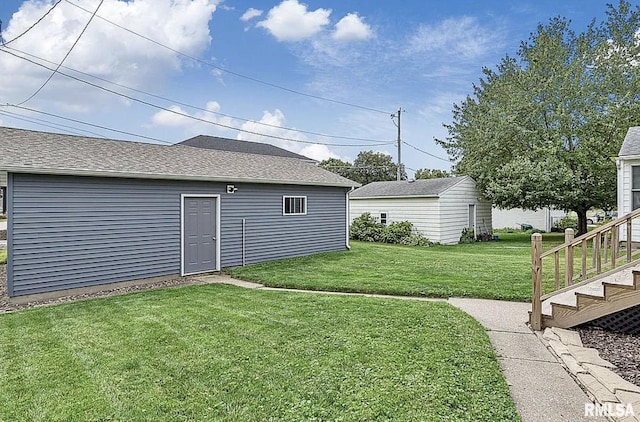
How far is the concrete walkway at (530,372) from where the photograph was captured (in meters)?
2.92

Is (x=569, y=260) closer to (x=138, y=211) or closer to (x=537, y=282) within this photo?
(x=537, y=282)

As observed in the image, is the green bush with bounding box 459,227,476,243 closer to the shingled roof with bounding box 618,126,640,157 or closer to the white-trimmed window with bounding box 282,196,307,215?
the shingled roof with bounding box 618,126,640,157

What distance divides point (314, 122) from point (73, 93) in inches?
562

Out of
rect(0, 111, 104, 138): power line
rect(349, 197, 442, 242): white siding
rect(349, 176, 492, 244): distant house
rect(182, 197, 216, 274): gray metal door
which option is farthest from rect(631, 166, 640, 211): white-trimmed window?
rect(0, 111, 104, 138): power line

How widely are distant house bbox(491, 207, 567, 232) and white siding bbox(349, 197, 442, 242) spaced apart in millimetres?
9372

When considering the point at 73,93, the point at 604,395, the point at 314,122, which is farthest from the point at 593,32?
the point at 73,93

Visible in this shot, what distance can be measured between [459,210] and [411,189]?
2.24 metres

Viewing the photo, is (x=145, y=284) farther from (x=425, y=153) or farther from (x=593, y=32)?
(x=425, y=153)

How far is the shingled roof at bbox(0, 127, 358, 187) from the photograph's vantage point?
7.29 meters

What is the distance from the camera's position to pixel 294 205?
11672mm

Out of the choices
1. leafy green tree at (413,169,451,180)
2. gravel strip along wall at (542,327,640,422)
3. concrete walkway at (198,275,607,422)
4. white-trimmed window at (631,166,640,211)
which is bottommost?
concrete walkway at (198,275,607,422)

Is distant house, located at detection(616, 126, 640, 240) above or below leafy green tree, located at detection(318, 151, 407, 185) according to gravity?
below

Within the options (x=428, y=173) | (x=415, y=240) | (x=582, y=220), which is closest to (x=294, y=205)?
(x=415, y=240)

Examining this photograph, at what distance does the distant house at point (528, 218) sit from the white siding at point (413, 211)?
9.37 metres
